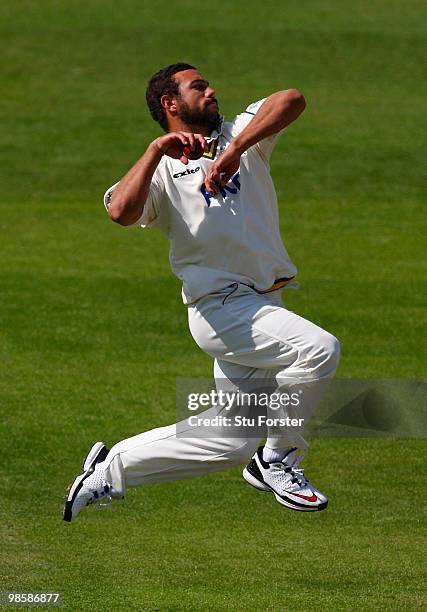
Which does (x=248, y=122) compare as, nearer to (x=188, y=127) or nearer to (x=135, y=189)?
(x=188, y=127)

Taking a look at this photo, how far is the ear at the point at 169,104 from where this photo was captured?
27.5ft

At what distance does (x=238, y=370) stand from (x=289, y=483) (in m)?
0.77

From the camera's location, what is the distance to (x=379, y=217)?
18234mm

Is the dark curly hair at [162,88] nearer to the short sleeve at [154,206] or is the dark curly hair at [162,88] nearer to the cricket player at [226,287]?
the cricket player at [226,287]

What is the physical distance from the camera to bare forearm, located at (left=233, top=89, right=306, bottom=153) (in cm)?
791

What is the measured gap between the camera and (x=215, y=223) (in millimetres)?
8195

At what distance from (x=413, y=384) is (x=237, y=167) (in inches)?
228

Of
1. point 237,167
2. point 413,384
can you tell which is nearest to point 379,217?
point 413,384

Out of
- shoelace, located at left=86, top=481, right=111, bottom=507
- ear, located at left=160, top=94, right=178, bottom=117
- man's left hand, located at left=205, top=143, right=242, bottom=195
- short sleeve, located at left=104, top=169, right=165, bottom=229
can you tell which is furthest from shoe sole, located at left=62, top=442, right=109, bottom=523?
ear, located at left=160, top=94, right=178, bottom=117

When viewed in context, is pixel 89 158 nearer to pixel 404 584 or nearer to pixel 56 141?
pixel 56 141

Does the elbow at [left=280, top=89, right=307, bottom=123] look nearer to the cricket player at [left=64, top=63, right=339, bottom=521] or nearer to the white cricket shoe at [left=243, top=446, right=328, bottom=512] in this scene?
the cricket player at [left=64, top=63, right=339, bottom=521]

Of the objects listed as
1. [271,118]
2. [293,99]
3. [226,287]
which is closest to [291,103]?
[293,99]

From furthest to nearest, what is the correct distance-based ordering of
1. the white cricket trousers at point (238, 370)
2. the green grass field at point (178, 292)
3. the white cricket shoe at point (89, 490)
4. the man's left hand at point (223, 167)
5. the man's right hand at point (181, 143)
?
the green grass field at point (178, 292)
the white cricket shoe at point (89, 490)
the white cricket trousers at point (238, 370)
the man's left hand at point (223, 167)
the man's right hand at point (181, 143)

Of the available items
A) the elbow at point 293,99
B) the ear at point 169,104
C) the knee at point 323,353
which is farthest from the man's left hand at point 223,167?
A: the knee at point 323,353
